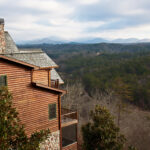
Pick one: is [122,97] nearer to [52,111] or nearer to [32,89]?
[52,111]

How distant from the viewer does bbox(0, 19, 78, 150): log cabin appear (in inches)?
483

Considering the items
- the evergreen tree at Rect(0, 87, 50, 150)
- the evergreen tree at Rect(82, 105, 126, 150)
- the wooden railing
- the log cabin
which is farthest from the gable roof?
the evergreen tree at Rect(0, 87, 50, 150)

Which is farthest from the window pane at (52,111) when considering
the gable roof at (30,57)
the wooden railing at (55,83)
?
the gable roof at (30,57)

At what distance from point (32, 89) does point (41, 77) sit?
1.25m

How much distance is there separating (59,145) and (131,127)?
22195 millimetres

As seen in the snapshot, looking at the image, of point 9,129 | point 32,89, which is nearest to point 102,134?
point 32,89

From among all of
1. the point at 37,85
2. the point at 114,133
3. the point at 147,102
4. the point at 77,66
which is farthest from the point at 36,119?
the point at 77,66

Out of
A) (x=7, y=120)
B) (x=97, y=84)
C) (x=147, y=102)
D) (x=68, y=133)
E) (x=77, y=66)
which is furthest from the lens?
(x=77, y=66)

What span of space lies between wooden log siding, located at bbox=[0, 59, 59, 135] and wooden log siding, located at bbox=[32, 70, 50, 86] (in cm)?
60

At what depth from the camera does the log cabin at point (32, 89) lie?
Result: 1227 centimetres

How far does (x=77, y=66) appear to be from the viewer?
96.4m

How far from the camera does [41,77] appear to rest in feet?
46.4

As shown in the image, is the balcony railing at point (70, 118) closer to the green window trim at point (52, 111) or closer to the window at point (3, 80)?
the green window trim at point (52, 111)

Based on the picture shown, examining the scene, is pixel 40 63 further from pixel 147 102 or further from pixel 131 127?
pixel 147 102
